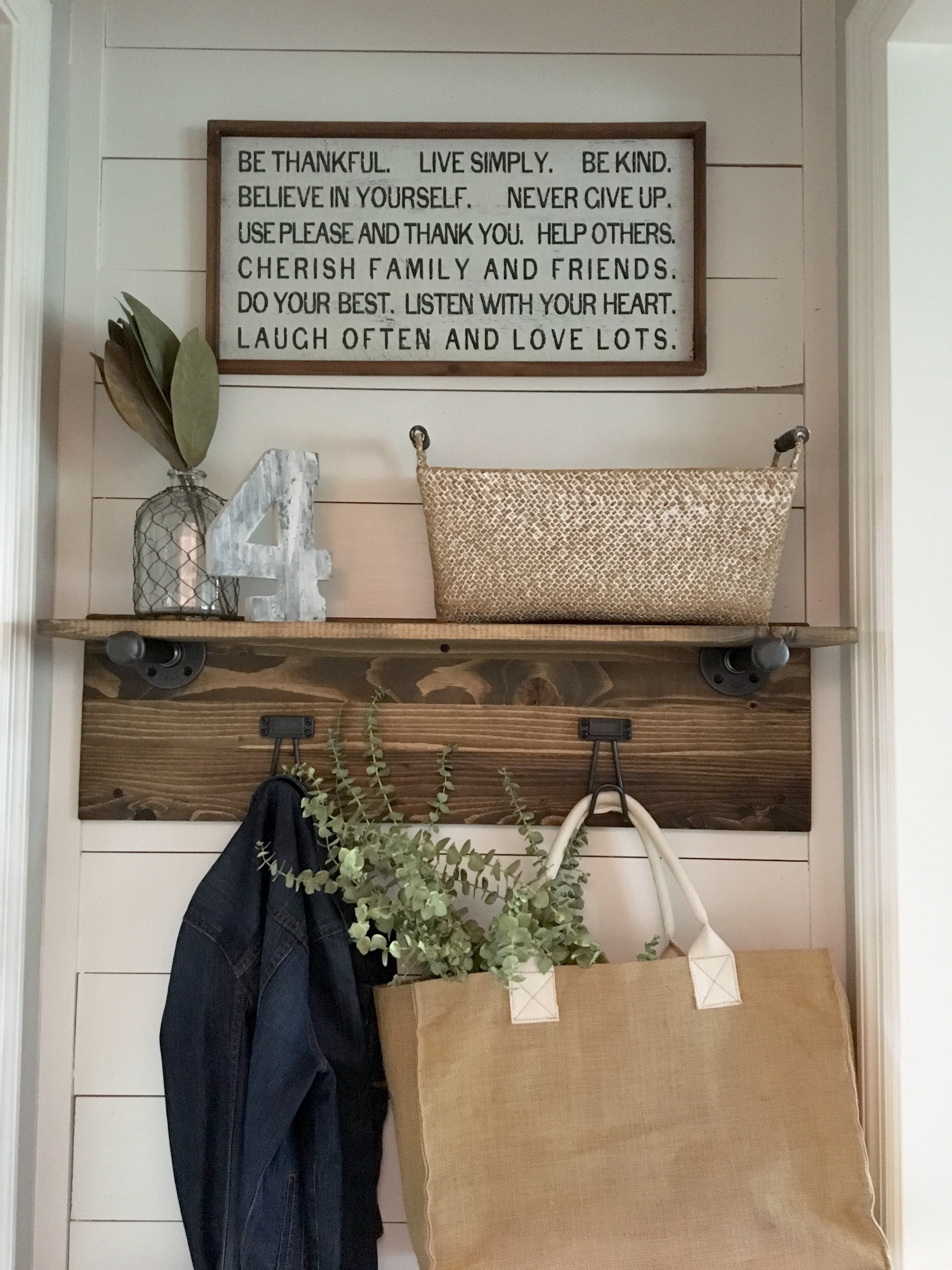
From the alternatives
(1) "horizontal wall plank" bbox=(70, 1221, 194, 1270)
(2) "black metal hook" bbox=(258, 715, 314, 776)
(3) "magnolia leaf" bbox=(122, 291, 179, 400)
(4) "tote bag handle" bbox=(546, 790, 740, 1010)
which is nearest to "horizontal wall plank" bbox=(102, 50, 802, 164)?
(3) "magnolia leaf" bbox=(122, 291, 179, 400)

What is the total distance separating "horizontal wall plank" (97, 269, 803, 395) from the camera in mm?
1189

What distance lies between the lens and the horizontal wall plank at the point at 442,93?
47.1 inches

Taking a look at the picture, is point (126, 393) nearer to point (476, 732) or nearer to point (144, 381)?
point (144, 381)

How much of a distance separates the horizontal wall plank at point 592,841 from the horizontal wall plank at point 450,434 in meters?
0.38

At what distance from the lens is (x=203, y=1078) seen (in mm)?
1075

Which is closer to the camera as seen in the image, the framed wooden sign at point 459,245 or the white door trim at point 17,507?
the white door trim at point 17,507

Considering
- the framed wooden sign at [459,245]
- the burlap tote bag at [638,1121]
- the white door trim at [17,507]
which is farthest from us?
the framed wooden sign at [459,245]

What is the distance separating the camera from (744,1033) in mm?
1026

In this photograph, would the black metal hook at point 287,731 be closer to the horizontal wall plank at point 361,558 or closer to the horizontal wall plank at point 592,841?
the horizontal wall plank at point 592,841

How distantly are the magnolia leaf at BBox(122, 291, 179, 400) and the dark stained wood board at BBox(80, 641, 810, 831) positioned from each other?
1.05ft

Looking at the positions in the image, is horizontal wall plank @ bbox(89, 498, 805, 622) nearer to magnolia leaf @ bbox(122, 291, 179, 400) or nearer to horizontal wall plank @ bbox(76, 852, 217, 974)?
magnolia leaf @ bbox(122, 291, 179, 400)

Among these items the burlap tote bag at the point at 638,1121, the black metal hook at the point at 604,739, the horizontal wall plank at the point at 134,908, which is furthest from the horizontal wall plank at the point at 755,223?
the horizontal wall plank at the point at 134,908

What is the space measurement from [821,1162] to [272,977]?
0.61 metres

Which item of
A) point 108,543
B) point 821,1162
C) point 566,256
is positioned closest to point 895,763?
point 821,1162
